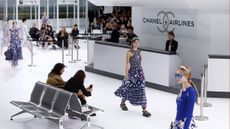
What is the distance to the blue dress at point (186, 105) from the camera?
5.83 meters

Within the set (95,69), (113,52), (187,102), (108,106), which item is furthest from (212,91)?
(187,102)

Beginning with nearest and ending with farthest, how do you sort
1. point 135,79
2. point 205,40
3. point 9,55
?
point 135,79 → point 205,40 → point 9,55

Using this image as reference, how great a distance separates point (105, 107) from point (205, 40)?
4.52 metres

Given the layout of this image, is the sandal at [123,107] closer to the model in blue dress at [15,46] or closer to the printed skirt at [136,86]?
the printed skirt at [136,86]

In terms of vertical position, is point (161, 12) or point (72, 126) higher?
point (161, 12)

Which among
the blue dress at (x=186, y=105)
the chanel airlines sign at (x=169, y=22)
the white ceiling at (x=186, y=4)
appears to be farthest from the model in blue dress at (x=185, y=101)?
the chanel airlines sign at (x=169, y=22)

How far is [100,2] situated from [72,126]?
912cm

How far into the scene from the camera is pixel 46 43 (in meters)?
23.7

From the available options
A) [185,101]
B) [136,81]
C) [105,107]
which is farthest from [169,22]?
[185,101]

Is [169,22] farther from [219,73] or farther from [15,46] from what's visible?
[15,46]

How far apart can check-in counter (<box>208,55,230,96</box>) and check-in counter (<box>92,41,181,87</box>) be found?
3.69 ft

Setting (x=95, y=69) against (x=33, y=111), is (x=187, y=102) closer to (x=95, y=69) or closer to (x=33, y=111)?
(x=33, y=111)

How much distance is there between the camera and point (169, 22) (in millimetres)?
15328

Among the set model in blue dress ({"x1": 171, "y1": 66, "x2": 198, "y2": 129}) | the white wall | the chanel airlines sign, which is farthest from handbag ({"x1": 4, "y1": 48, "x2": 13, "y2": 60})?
model in blue dress ({"x1": 171, "y1": 66, "x2": 198, "y2": 129})
